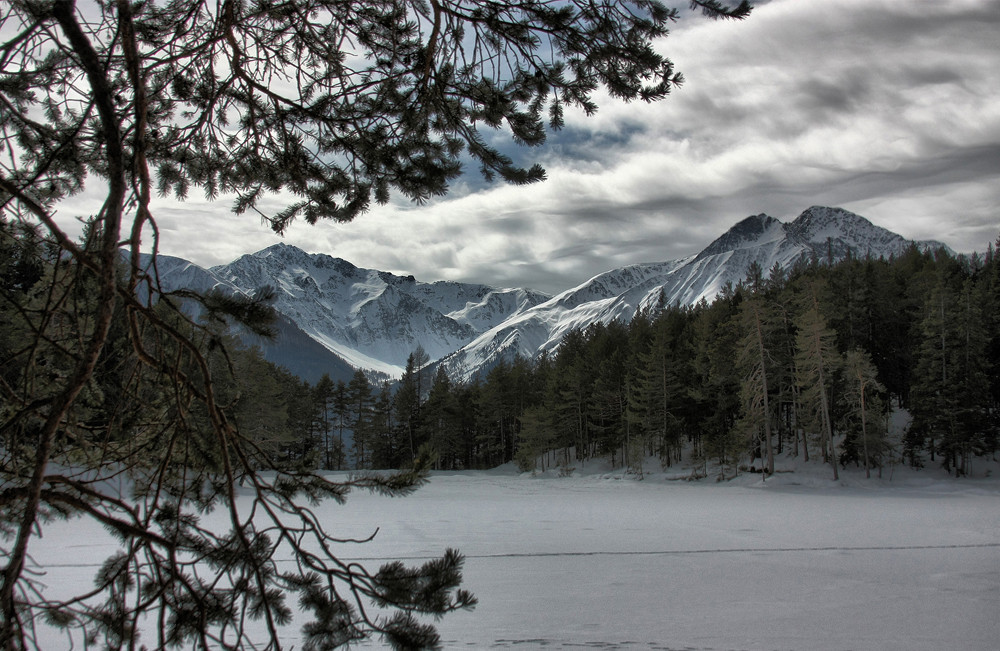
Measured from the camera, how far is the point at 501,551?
27.2 feet

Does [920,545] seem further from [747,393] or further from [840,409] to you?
[840,409]

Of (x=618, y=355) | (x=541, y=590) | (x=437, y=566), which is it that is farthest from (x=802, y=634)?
(x=618, y=355)

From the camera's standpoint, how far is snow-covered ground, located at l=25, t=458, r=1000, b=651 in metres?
4.45

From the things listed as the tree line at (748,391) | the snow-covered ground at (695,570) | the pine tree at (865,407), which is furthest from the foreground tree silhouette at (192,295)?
the pine tree at (865,407)

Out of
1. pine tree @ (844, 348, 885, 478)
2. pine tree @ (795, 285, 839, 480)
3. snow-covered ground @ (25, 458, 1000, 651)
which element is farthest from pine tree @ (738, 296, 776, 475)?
snow-covered ground @ (25, 458, 1000, 651)

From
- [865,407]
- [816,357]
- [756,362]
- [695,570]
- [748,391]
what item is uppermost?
[816,357]

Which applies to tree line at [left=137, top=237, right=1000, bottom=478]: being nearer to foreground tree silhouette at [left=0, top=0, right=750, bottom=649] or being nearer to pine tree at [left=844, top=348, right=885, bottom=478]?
pine tree at [left=844, top=348, right=885, bottom=478]

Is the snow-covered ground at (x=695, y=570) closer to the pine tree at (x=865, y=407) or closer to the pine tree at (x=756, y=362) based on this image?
the pine tree at (x=865, y=407)

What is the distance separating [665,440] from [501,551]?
25436 mm

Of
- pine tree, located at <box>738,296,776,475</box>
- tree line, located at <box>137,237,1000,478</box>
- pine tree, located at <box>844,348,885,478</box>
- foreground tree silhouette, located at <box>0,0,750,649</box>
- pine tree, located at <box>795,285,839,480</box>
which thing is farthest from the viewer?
tree line, located at <box>137,237,1000,478</box>

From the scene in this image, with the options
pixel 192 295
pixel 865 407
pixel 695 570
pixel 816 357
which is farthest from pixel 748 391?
pixel 192 295

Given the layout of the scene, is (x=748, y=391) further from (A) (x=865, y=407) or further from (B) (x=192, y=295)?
(B) (x=192, y=295)

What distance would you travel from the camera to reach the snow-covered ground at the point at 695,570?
4445 mm

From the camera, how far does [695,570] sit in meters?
6.86
